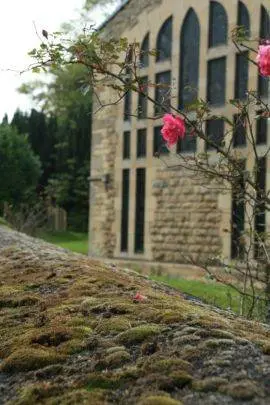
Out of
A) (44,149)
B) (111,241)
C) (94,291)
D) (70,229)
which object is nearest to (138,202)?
(111,241)

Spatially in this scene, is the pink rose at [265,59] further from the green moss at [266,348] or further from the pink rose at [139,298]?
the pink rose at [139,298]

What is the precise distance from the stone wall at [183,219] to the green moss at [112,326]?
376 inches

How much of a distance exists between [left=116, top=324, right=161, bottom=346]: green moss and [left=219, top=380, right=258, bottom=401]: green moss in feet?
2.83

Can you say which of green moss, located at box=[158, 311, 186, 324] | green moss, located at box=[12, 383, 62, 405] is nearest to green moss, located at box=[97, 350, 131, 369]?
green moss, located at box=[12, 383, 62, 405]

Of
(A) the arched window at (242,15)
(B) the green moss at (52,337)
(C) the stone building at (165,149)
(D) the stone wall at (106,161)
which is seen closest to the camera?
(B) the green moss at (52,337)

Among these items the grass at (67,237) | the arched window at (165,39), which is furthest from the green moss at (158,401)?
the grass at (67,237)

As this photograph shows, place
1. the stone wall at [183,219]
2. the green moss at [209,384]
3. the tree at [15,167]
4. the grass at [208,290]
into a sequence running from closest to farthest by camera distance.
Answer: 1. the green moss at [209,384]
2. the grass at [208,290]
3. the stone wall at [183,219]
4. the tree at [15,167]

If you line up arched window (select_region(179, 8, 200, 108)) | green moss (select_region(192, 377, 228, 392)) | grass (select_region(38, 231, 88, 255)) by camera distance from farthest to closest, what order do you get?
grass (select_region(38, 231, 88, 255)), arched window (select_region(179, 8, 200, 108)), green moss (select_region(192, 377, 228, 392))

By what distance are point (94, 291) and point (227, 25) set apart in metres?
10.1

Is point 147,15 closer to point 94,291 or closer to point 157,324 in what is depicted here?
point 94,291

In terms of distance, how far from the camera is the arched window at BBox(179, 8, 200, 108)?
46.9ft

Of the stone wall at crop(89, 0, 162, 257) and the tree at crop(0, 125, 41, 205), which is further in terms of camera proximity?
the tree at crop(0, 125, 41, 205)

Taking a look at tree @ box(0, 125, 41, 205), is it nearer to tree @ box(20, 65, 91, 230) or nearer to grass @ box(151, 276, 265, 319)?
tree @ box(20, 65, 91, 230)

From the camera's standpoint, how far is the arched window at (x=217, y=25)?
1373 cm
